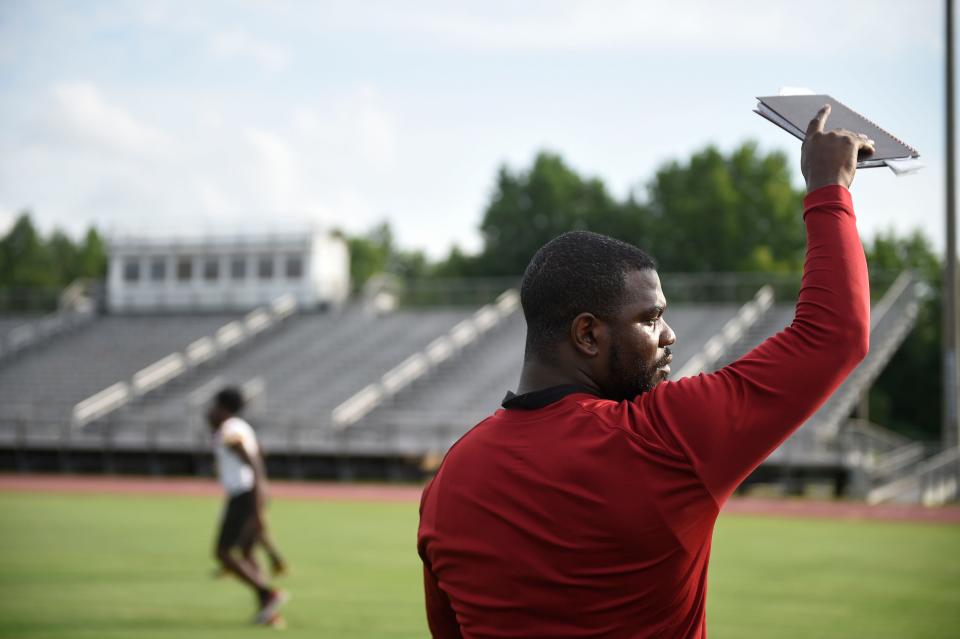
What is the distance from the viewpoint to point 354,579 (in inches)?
477

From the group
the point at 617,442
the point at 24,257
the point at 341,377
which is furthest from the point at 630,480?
the point at 24,257

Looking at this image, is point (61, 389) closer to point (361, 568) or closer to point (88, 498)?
point (88, 498)

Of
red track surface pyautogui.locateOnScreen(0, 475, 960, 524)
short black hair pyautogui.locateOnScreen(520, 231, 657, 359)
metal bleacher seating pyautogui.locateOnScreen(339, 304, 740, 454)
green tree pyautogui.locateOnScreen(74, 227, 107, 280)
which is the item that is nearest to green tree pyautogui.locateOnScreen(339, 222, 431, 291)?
green tree pyautogui.locateOnScreen(74, 227, 107, 280)

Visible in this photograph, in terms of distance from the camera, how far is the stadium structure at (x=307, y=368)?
92.7ft

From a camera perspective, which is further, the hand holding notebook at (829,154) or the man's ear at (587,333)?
the man's ear at (587,333)

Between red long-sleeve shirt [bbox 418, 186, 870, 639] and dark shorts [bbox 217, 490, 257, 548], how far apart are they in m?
8.04

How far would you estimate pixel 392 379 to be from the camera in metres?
35.0

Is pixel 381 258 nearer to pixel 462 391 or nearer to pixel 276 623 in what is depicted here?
pixel 462 391

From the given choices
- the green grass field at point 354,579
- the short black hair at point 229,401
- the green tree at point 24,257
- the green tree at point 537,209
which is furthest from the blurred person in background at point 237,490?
the green tree at point 24,257

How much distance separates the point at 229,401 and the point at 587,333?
8775mm

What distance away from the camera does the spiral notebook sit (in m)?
2.29

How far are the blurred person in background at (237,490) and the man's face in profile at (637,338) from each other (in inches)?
307

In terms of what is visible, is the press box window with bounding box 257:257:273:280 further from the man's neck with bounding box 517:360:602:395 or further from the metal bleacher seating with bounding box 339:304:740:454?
the man's neck with bounding box 517:360:602:395

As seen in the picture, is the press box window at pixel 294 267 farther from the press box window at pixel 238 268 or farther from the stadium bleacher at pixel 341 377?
the stadium bleacher at pixel 341 377
